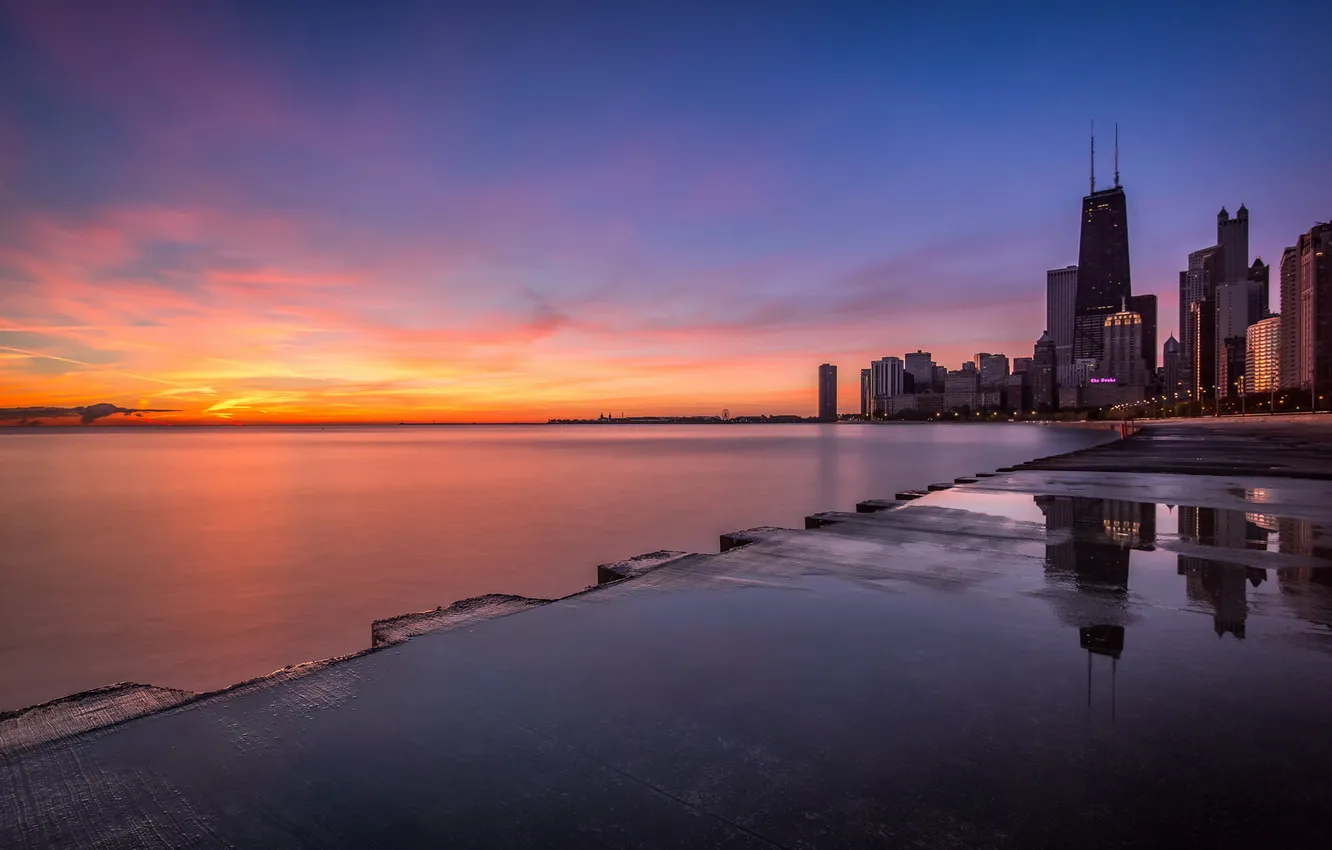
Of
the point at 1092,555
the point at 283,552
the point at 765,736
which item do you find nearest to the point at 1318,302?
the point at 1092,555

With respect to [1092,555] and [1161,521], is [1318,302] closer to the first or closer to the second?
[1161,521]

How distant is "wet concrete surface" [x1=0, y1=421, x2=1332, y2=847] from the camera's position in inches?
Result: 88.5

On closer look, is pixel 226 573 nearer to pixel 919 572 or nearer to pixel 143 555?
pixel 143 555

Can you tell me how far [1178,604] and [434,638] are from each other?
5478mm

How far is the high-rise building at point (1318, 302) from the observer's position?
483ft

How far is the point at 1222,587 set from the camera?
5336 millimetres

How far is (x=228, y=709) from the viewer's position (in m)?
3.19

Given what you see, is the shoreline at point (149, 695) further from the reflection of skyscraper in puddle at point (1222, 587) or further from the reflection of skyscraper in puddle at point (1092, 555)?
the reflection of skyscraper in puddle at point (1222, 587)

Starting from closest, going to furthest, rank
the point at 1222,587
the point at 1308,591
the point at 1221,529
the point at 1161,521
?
the point at 1308,591 → the point at 1222,587 → the point at 1221,529 → the point at 1161,521

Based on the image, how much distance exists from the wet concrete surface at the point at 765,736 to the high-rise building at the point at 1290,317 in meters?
235

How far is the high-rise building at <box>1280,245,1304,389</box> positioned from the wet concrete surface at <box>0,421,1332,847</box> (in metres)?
235

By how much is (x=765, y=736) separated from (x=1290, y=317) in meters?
253

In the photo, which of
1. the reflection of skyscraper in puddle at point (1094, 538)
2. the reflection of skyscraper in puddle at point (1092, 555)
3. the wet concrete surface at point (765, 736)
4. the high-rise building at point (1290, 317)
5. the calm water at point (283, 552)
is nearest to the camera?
the wet concrete surface at point (765, 736)

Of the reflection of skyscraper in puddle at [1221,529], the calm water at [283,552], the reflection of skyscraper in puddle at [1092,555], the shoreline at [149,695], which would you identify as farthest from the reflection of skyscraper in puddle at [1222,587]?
the calm water at [283,552]
